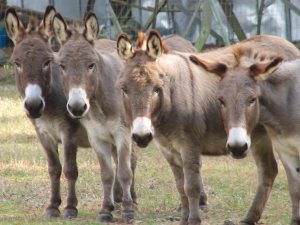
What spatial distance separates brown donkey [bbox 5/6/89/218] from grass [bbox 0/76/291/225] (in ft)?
1.34

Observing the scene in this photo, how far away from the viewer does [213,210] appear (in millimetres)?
9773

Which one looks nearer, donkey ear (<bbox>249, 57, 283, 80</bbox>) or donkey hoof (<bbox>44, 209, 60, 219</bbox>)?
donkey ear (<bbox>249, 57, 283, 80</bbox>)

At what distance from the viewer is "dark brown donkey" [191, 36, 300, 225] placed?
768cm

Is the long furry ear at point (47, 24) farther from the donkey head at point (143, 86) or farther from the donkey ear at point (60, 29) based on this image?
the donkey head at point (143, 86)

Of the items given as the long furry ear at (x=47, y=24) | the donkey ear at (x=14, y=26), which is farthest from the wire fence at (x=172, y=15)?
the donkey ear at (x=14, y=26)

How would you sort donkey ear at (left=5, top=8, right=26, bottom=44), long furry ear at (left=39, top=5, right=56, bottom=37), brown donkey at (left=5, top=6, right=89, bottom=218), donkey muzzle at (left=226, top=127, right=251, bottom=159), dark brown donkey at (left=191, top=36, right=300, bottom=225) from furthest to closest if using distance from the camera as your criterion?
long furry ear at (left=39, top=5, right=56, bottom=37) < donkey ear at (left=5, top=8, right=26, bottom=44) < brown donkey at (left=5, top=6, right=89, bottom=218) < dark brown donkey at (left=191, top=36, right=300, bottom=225) < donkey muzzle at (left=226, top=127, right=251, bottom=159)

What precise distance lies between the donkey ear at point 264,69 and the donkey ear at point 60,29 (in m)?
2.18

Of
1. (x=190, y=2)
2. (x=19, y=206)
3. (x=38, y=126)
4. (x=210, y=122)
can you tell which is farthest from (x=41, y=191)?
(x=190, y=2)

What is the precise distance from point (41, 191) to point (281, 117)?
399 cm

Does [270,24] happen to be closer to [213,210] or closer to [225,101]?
[213,210]

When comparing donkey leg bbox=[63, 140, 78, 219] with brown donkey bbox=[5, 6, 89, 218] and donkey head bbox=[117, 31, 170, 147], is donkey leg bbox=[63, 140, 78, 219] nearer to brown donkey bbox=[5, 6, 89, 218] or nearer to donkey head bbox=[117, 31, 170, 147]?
brown donkey bbox=[5, 6, 89, 218]

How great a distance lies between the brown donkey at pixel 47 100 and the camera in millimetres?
9250

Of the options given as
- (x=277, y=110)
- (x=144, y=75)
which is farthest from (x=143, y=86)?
(x=277, y=110)

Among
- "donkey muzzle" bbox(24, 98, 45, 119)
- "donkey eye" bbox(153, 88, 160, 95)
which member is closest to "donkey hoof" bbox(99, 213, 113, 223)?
"donkey muzzle" bbox(24, 98, 45, 119)
